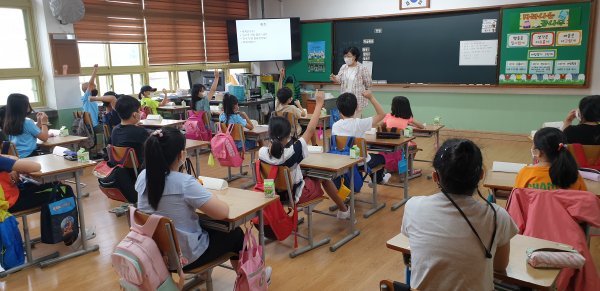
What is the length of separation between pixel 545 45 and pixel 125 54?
7.04 m

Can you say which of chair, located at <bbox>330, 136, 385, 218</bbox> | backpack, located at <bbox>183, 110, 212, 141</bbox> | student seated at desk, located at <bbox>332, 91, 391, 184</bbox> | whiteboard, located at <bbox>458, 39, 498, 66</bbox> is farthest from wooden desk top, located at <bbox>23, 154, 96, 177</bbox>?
whiteboard, located at <bbox>458, 39, 498, 66</bbox>

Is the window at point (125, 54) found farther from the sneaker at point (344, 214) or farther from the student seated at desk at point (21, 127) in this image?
the sneaker at point (344, 214)

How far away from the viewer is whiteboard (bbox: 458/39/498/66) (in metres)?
7.57

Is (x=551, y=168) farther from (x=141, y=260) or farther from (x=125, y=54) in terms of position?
(x=125, y=54)

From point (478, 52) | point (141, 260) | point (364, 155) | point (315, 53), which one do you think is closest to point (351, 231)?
point (364, 155)

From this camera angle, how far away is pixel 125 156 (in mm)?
3709

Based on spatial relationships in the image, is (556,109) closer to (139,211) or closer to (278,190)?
(278,190)

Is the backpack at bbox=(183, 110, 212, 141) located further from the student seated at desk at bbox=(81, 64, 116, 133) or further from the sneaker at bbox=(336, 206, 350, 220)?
the sneaker at bbox=(336, 206, 350, 220)

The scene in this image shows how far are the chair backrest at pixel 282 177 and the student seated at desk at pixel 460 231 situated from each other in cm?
162

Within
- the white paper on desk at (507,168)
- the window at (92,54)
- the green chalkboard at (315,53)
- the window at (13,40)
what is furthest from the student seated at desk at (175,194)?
the green chalkboard at (315,53)

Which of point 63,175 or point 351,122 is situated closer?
point 63,175

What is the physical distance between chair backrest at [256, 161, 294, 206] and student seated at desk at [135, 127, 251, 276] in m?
0.95

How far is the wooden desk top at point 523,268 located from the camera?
163cm

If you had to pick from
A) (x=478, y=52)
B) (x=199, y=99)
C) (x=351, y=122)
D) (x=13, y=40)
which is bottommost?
(x=351, y=122)
